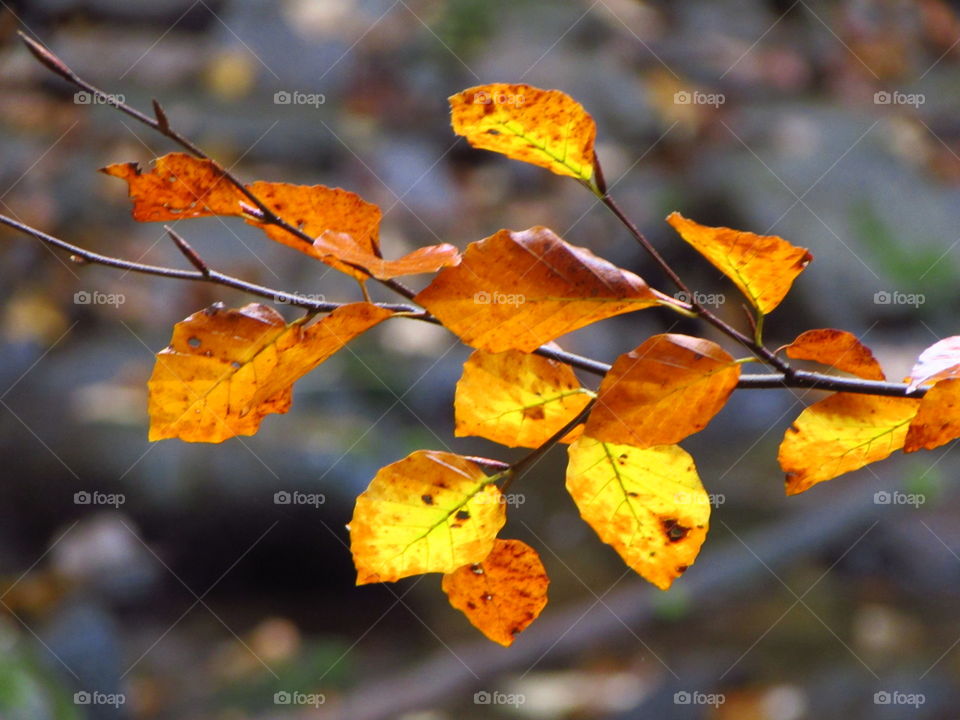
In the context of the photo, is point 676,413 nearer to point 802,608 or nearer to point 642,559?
point 642,559

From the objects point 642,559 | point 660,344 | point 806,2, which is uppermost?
point 660,344

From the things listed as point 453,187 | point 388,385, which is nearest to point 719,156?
point 453,187

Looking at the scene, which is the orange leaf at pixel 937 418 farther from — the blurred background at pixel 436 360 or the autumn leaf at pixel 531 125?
the blurred background at pixel 436 360

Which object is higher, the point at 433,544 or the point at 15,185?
the point at 433,544

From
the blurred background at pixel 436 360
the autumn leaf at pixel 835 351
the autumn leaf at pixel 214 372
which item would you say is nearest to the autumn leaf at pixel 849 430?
the autumn leaf at pixel 835 351

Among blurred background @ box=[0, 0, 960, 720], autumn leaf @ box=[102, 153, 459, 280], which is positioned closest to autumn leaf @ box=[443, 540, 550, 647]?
autumn leaf @ box=[102, 153, 459, 280]
